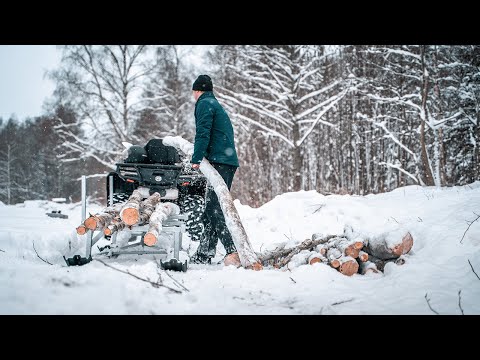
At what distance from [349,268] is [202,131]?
2.20 m

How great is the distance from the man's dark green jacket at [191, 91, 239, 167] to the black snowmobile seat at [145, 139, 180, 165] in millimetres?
1123

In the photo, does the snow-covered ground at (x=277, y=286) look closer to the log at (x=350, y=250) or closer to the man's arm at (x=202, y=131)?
the log at (x=350, y=250)

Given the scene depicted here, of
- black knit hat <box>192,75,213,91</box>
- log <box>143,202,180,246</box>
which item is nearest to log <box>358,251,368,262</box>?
log <box>143,202,180,246</box>

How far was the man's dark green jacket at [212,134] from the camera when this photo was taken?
12.1ft

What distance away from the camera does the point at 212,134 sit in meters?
3.90

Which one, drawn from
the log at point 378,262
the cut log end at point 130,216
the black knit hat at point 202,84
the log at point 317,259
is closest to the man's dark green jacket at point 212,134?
the black knit hat at point 202,84

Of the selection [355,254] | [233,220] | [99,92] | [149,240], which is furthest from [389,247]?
[99,92]

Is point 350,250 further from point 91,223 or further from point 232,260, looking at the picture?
point 91,223

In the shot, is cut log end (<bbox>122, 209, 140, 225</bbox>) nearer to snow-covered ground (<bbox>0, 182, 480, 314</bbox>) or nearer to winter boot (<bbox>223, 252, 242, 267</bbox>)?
snow-covered ground (<bbox>0, 182, 480, 314</bbox>)

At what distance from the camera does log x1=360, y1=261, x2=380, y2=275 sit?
2.74 m

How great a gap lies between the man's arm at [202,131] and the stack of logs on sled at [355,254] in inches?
55.1

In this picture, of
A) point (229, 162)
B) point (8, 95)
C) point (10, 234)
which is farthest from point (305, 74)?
point (8, 95)
